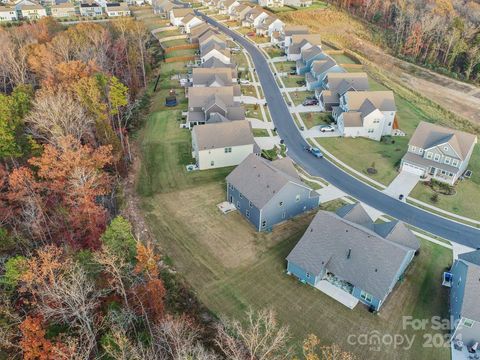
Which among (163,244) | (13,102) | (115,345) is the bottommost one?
(163,244)

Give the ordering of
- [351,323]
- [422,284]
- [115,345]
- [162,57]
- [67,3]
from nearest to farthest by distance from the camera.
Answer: [115,345], [351,323], [422,284], [162,57], [67,3]

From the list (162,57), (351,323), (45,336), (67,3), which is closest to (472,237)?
(351,323)

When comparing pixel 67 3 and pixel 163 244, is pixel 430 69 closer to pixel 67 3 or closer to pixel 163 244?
pixel 163 244

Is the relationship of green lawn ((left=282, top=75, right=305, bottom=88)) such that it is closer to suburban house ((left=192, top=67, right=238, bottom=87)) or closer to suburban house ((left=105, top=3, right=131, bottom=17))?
suburban house ((left=192, top=67, right=238, bottom=87))

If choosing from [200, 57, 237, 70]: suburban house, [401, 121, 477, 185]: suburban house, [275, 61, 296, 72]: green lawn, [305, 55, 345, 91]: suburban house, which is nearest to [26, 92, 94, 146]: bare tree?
[200, 57, 237, 70]: suburban house

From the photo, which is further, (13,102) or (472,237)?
(13,102)

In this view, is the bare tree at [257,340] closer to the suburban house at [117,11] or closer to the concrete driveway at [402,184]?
the concrete driveway at [402,184]

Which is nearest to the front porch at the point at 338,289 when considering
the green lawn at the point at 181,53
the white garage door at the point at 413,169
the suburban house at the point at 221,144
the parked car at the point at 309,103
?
the suburban house at the point at 221,144

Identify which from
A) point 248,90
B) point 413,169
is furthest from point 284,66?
point 413,169
